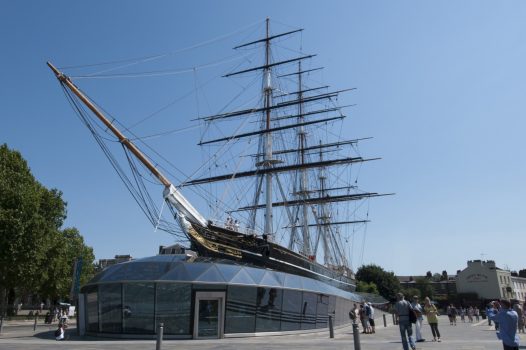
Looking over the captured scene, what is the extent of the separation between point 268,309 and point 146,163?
11.2m

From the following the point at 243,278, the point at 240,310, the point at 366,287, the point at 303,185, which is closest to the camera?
the point at 240,310

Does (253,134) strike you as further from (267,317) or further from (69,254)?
(69,254)

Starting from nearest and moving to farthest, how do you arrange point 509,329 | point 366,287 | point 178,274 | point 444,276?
point 509,329 → point 178,274 → point 366,287 → point 444,276

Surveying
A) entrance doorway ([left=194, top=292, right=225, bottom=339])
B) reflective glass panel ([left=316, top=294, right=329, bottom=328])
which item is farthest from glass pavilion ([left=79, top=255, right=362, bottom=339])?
reflective glass panel ([left=316, top=294, right=329, bottom=328])

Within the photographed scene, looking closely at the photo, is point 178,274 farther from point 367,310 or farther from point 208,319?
point 367,310

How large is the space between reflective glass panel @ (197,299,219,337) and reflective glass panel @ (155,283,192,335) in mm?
518

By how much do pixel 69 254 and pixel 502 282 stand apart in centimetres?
8559

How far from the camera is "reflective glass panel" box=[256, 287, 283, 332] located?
20.4m

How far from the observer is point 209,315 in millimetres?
18906

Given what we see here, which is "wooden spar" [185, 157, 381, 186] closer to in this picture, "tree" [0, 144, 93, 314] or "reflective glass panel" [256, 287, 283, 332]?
"tree" [0, 144, 93, 314]

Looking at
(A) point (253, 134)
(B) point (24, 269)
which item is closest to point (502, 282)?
(A) point (253, 134)

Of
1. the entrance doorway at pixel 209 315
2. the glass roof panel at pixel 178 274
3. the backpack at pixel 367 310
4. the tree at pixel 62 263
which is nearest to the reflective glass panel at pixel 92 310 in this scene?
the glass roof panel at pixel 178 274

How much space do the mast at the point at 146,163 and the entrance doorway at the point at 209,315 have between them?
853cm

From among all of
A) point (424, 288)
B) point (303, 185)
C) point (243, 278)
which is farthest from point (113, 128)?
point (424, 288)
